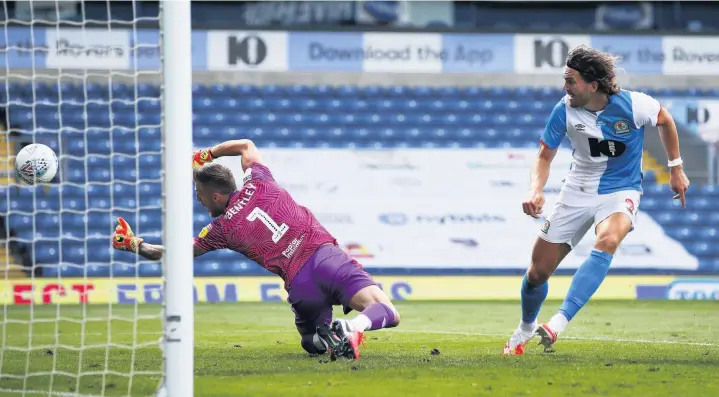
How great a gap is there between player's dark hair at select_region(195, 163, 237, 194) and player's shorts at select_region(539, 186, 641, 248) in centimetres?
194

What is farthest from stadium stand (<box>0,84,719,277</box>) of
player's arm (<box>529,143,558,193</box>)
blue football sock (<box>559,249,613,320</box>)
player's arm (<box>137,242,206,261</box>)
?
blue football sock (<box>559,249,613,320</box>)

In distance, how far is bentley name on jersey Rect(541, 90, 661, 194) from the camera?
6.11 meters

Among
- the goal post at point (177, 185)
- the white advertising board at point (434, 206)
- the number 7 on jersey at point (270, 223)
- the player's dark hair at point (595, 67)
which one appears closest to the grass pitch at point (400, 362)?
the goal post at point (177, 185)

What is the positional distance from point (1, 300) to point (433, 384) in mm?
10609

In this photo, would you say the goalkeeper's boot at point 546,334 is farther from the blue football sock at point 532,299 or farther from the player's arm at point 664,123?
the player's arm at point 664,123

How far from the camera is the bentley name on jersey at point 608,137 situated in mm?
6109

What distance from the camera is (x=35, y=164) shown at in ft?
20.4

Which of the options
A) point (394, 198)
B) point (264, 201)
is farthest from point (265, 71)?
point (264, 201)

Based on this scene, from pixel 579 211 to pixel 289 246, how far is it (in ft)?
5.77

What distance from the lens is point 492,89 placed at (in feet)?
59.5

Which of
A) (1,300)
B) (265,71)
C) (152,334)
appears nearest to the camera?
(152,334)

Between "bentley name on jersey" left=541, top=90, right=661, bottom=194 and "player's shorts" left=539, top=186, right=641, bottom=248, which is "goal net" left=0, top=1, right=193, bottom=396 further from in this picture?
"bentley name on jersey" left=541, top=90, right=661, bottom=194

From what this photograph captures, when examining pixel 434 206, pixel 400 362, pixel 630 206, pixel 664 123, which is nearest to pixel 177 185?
pixel 400 362

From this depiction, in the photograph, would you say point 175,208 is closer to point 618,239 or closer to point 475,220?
point 618,239
